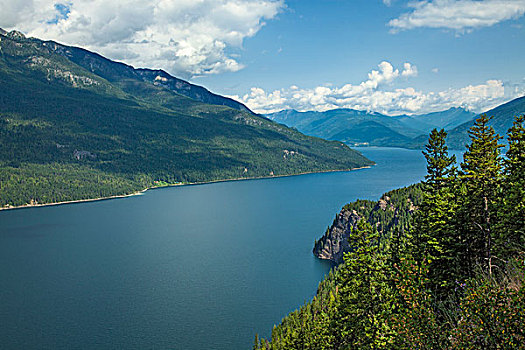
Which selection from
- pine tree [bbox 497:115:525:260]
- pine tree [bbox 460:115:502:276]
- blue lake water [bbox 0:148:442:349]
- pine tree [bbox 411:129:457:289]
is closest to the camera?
pine tree [bbox 497:115:525:260]

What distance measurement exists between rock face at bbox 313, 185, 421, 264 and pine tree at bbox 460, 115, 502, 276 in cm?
9392

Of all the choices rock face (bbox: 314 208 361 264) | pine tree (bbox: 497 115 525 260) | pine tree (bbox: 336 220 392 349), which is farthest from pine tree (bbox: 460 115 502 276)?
rock face (bbox: 314 208 361 264)

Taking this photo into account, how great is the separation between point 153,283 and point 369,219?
259 feet

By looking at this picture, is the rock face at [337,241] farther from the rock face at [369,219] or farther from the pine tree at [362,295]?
the pine tree at [362,295]

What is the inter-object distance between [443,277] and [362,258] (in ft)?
28.0

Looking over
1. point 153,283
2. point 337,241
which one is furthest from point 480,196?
point 337,241

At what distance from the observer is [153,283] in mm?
109250

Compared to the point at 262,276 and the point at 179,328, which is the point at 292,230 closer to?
the point at 262,276

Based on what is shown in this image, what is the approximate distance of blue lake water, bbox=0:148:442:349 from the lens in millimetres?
82312

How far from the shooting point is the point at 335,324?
125 feet

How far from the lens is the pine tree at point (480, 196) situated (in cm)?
3405

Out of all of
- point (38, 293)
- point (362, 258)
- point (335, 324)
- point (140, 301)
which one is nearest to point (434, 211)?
point (362, 258)

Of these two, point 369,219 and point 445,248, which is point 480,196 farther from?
point 369,219

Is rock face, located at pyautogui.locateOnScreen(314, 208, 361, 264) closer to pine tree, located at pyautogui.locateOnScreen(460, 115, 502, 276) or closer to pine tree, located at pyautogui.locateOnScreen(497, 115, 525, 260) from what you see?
pine tree, located at pyautogui.locateOnScreen(460, 115, 502, 276)
